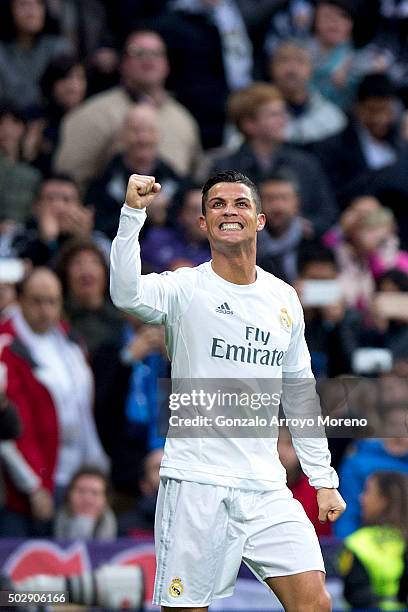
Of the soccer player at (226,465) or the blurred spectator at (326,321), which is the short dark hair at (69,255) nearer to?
the blurred spectator at (326,321)

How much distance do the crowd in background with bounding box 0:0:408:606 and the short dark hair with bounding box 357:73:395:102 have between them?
0.04ft

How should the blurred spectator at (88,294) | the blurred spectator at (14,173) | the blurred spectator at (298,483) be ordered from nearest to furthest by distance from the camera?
the blurred spectator at (298,483)
the blurred spectator at (88,294)
the blurred spectator at (14,173)

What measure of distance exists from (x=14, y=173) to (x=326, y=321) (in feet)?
8.56

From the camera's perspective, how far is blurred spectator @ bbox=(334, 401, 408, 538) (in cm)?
968

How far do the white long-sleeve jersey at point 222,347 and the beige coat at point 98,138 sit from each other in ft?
17.7

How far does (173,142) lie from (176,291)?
5.90 metres

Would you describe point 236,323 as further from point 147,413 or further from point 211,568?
point 147,413

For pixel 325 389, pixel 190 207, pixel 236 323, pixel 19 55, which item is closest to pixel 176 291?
pixel 236 323

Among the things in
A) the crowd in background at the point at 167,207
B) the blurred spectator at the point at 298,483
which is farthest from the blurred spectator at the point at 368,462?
the blurred spectator at the point at 298,483

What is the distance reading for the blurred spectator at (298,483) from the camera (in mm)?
9195

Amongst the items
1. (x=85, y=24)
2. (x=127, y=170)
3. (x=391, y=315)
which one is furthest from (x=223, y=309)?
(x=85, y=24)

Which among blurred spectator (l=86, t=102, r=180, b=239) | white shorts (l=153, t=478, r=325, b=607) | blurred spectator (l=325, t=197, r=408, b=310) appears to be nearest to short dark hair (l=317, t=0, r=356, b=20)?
blurred spectator (l=325, t=197, r=408, b=310)

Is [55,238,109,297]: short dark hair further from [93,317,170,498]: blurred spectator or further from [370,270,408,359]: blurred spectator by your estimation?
[370,270,408,359]: blurred spectator

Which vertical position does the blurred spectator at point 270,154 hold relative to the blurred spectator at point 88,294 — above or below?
above
